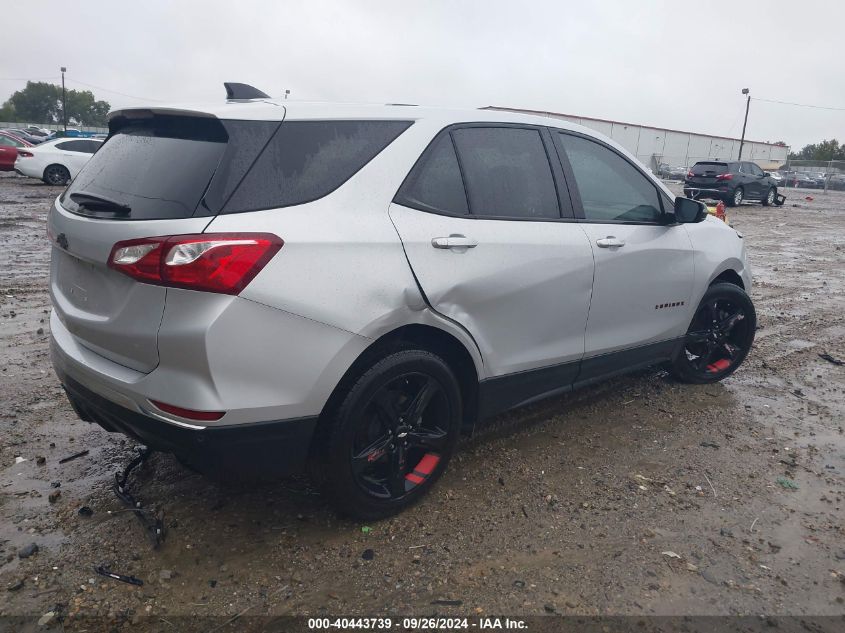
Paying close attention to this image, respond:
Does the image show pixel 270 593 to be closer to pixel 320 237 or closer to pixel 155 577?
pixel 155 577

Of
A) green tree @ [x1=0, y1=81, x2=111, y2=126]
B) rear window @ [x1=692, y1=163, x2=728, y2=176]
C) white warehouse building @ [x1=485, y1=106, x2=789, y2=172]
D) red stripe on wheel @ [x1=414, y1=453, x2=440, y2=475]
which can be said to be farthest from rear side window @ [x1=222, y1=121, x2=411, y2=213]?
green tree @ [x1=0, y1=81, x2=111, y2=126]

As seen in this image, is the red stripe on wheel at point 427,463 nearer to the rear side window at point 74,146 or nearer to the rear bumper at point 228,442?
the rear bumper at point 228,442

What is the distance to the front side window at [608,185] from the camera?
3770mm

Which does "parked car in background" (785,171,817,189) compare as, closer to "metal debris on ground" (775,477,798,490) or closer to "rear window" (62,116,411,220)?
"metal debris on ground" (775,477,798,490)

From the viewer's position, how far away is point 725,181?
2372 centimetres

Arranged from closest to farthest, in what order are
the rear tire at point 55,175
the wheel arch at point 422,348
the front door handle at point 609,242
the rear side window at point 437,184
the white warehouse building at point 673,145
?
the wheel arch at point 422,348, the rear side window at point 437,184, the front door handle at point 609,242, the rear tire at point 55,175, the white warehouse building at point 673,145

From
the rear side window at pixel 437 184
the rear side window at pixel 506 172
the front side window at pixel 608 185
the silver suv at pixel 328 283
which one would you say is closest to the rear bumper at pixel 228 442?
the silver suv at pixel 328 283

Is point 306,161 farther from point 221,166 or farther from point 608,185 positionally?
point 608,185

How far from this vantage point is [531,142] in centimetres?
359

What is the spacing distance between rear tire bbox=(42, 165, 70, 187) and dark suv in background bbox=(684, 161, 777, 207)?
20.8m

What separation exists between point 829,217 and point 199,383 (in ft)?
81.0

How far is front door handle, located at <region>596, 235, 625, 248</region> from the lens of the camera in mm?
3672

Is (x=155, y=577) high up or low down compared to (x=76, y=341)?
down

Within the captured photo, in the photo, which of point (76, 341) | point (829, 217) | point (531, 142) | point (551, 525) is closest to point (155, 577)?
point (76, 341)
